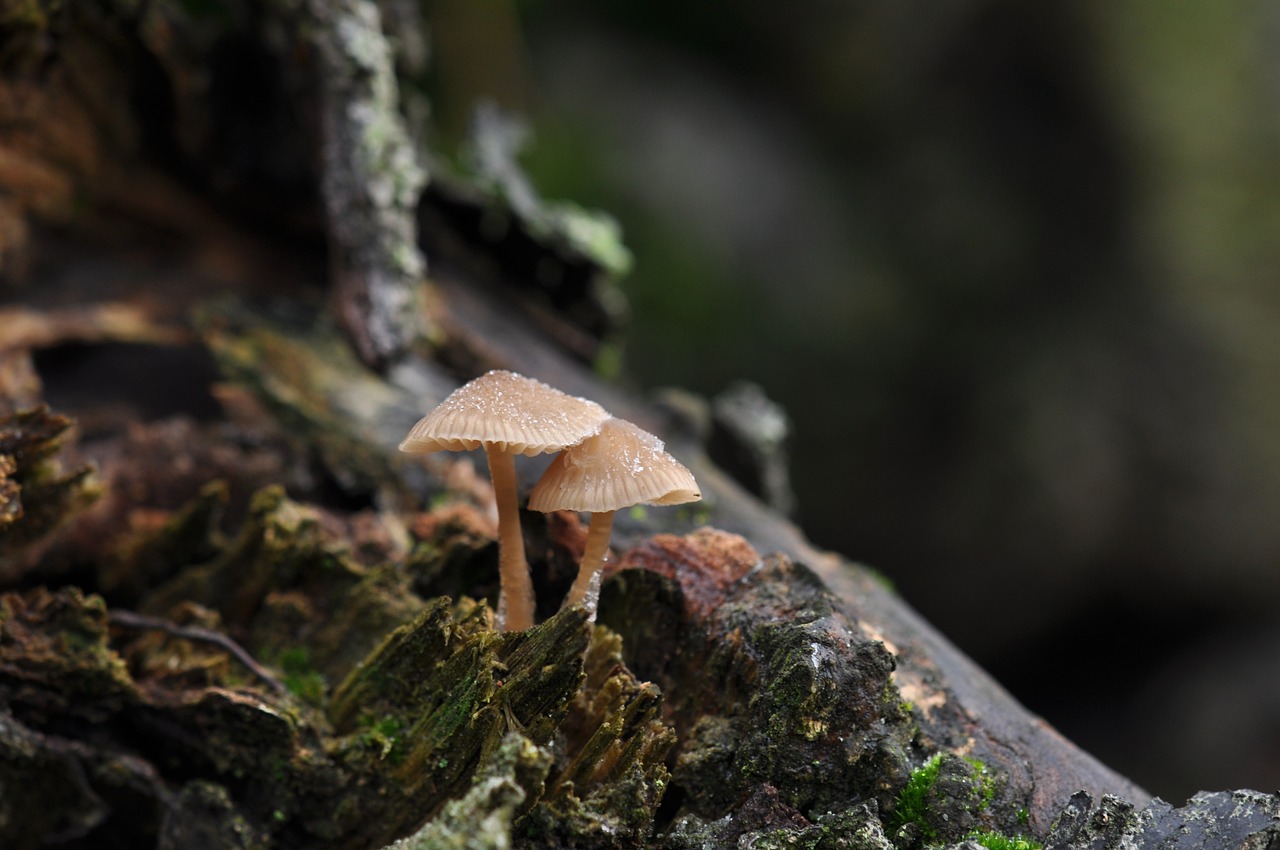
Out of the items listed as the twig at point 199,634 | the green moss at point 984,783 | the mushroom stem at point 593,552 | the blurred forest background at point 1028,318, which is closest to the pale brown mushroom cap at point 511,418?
the mushroom stem at point 593,552

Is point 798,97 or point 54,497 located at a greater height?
point 798,97

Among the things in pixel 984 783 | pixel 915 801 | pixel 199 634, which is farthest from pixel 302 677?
pixel 984 783

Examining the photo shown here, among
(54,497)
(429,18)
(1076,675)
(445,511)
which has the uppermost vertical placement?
(429,18)

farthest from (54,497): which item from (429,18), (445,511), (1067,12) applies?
(1067,12)

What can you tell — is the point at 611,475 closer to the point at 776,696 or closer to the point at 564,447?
the point at 564,447

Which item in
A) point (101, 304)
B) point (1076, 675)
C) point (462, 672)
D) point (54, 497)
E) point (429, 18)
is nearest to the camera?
point (462, 672)

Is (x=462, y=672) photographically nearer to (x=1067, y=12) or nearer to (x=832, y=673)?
(x=832, y=673)
